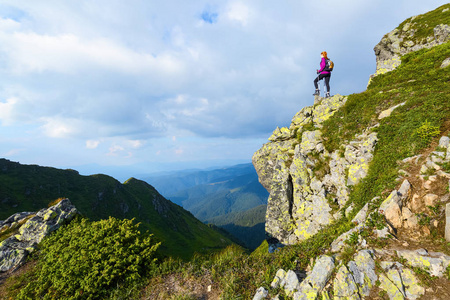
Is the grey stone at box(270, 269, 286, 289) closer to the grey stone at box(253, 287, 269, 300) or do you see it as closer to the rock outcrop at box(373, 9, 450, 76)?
the grey stone at box(253, 287, 269, 300)

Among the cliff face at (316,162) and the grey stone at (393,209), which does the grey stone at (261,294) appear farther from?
the cliff face at (316,162)

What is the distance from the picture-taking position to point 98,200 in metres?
135

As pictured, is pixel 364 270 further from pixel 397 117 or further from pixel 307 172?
pixel 307 172

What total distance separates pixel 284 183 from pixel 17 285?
23699 mm

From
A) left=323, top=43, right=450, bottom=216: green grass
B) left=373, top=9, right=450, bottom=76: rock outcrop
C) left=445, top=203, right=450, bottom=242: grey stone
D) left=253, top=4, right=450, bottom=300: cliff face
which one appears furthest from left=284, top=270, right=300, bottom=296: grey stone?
left=373, top=9, right=450, bottom=76: rock outcrop

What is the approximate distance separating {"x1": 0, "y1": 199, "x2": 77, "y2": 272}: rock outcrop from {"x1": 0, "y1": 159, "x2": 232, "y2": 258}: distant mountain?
112 metres

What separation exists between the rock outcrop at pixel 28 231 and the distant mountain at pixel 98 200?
366 feet

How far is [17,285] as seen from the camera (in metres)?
11.3

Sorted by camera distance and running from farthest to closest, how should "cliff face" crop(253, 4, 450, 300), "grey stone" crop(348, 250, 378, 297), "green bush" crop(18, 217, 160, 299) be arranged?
"green bush" crop(18, 217, 160, 299)
"cliff face" crop(253, 4, 450, 300)
"grey stone" crop(348, 250, 378, 297)

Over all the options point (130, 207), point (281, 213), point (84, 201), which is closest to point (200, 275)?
point (281, 213)

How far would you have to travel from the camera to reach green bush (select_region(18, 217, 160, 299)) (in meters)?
9.53

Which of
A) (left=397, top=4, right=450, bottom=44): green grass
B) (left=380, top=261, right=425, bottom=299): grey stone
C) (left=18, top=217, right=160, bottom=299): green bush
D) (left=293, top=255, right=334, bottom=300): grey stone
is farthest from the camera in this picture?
(left=397, top=4, right=450, bottom=44): green grass

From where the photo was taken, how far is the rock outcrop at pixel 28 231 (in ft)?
43.8

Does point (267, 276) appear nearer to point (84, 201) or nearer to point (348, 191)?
point (348, 191)
